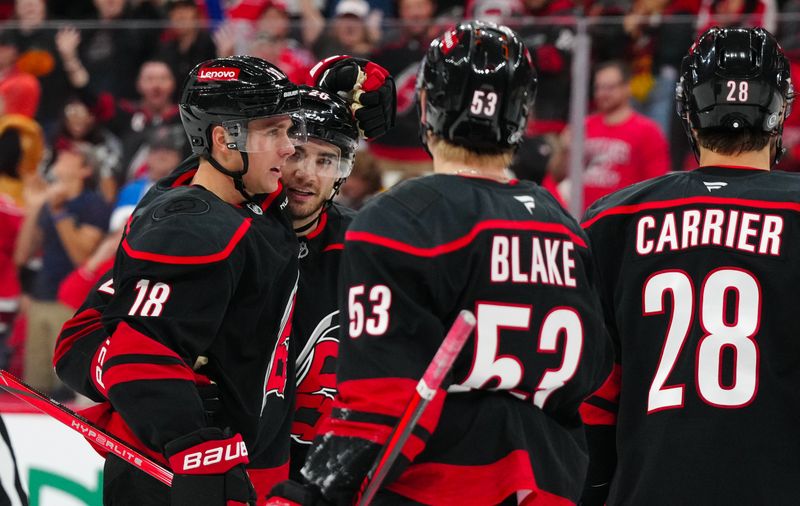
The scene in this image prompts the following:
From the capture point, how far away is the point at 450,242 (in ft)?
6.91

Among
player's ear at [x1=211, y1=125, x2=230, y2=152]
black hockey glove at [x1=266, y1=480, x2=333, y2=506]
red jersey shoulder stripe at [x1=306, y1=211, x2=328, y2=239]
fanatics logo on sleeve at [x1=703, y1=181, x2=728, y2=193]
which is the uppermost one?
player's ear at [x1=211, y1=125, x2=230, y2=152]

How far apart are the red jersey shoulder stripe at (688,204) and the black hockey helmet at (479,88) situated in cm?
43

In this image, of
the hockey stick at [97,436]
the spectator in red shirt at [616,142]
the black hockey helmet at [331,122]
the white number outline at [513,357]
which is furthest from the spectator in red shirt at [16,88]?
the white number outline at [513,357]

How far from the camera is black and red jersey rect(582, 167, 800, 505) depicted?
246cm

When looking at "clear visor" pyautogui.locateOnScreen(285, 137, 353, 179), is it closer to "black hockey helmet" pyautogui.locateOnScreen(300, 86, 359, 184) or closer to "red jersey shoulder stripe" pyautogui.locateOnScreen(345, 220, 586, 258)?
"black hockey helmet" pyautogui.locateOnScreen(300, 86, 359, 184)

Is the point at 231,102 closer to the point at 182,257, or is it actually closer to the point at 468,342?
the point at 182,257

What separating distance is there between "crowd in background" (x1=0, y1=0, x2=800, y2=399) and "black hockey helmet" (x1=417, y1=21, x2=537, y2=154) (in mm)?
3129

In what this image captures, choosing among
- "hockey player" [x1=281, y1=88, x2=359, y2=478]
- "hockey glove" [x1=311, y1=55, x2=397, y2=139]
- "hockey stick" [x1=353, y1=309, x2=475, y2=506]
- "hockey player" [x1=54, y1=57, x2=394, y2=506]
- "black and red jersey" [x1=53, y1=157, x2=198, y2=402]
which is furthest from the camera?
"hockey glove" [x1=311, y1=55, x2=397, y2=139]

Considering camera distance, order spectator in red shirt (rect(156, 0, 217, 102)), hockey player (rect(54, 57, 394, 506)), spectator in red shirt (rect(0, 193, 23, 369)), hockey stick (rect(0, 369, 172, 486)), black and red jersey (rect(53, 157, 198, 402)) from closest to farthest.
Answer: hockey stick (rect(0, 369, 172, 486)) → black and red jersey (rect(53, 157, 198, 402)) → hockey player (rect(54, 57, 394, 506)) → spectator in red shirt (rect(0, 193, 23, 369)) → spectator in red shirt (rect(156, 0, 217, 102))

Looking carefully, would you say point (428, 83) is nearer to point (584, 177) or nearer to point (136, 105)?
point (584, 177)

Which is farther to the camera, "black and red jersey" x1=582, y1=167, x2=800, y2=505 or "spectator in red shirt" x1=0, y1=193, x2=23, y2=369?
"spectator in red shirt" x1=0, y1=193, x2=23, y2=369

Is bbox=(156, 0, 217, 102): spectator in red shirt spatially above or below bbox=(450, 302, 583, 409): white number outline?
above

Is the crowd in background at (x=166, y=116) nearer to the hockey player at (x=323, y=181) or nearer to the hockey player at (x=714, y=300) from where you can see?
the hockey player at (x=323, y=181)

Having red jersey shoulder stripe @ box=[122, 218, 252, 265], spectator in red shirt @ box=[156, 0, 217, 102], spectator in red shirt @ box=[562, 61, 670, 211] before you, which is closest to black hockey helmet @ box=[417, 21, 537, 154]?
red jersey shoulder stripe @ box=[122, 218, 252, 265]
